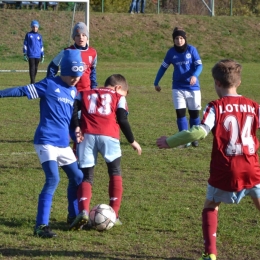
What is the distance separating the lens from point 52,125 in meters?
5.61

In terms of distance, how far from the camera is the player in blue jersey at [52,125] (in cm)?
555

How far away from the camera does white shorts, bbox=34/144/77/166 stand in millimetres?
5543

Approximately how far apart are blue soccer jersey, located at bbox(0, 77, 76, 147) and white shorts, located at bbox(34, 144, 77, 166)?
37 mm

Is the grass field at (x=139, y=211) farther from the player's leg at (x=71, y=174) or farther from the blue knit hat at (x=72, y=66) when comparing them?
the blue knit hat at (x=72, y=66)

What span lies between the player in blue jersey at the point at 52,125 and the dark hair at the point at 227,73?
4.69 ft

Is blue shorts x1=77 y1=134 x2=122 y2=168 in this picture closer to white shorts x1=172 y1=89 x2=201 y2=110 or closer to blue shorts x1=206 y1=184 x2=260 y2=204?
blue shorts x1=206 y1=184 x2=260 y2=204

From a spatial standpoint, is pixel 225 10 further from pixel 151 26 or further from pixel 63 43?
pixel 63 43

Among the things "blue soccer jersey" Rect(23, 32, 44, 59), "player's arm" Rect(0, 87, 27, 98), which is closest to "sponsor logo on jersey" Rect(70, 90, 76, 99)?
"player's arm" Rect(0, 87, 27, 98)

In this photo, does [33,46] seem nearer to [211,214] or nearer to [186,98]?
[186,98]

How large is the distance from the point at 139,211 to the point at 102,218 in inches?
33.2

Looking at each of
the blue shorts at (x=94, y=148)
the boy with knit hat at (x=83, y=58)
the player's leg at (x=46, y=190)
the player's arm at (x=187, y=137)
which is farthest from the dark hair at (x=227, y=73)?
the boy with knit hat at (x=83, y=58)

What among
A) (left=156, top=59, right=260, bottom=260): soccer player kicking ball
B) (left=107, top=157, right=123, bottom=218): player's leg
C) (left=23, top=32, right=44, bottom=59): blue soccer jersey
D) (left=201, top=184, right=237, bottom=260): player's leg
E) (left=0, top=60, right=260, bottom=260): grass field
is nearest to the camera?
(left=156, top=59, right=260, bottom=260): soccer player kicking ball

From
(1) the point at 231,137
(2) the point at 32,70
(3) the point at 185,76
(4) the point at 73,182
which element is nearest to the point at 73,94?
(4) the point at 73,182

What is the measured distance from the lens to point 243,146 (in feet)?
15.2
